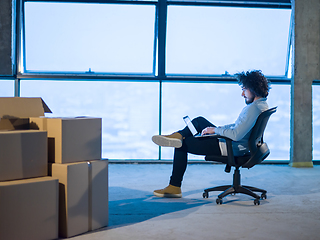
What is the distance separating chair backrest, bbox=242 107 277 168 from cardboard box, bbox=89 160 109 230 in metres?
1.22

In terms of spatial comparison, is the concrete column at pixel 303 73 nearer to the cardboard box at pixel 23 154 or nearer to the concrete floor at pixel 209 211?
the concrete floor at pixel 209 211

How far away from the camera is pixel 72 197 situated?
81.5 inches

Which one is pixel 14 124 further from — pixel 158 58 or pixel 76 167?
pixel 158 58

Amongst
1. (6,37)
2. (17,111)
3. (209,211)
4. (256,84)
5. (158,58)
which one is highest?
(6,37)

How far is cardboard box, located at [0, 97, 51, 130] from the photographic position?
218cm

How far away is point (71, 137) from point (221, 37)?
3.74 m

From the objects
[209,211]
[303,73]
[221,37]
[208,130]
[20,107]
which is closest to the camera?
[20,107]

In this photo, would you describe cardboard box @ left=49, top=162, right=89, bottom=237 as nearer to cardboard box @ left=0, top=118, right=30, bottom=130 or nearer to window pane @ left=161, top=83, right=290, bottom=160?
cardboard box @ left=0, top=118, right=30, bottom=130

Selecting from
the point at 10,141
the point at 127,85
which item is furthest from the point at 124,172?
the point at 10,141

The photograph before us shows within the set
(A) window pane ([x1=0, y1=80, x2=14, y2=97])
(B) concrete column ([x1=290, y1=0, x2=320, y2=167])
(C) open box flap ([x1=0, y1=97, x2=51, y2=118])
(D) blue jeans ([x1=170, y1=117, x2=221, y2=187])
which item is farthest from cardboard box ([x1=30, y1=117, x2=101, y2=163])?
(B) concrete column ([x1=290, y1=0, x2=320, y2=167])

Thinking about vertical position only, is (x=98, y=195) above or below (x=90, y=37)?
below

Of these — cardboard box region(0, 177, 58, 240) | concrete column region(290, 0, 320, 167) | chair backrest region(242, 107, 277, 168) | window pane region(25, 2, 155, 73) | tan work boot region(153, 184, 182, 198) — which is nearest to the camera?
cardboard box region(0, 177, 58, 240)

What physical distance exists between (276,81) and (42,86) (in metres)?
3.45

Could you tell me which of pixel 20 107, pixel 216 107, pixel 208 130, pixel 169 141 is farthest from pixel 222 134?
pixel 216 107
